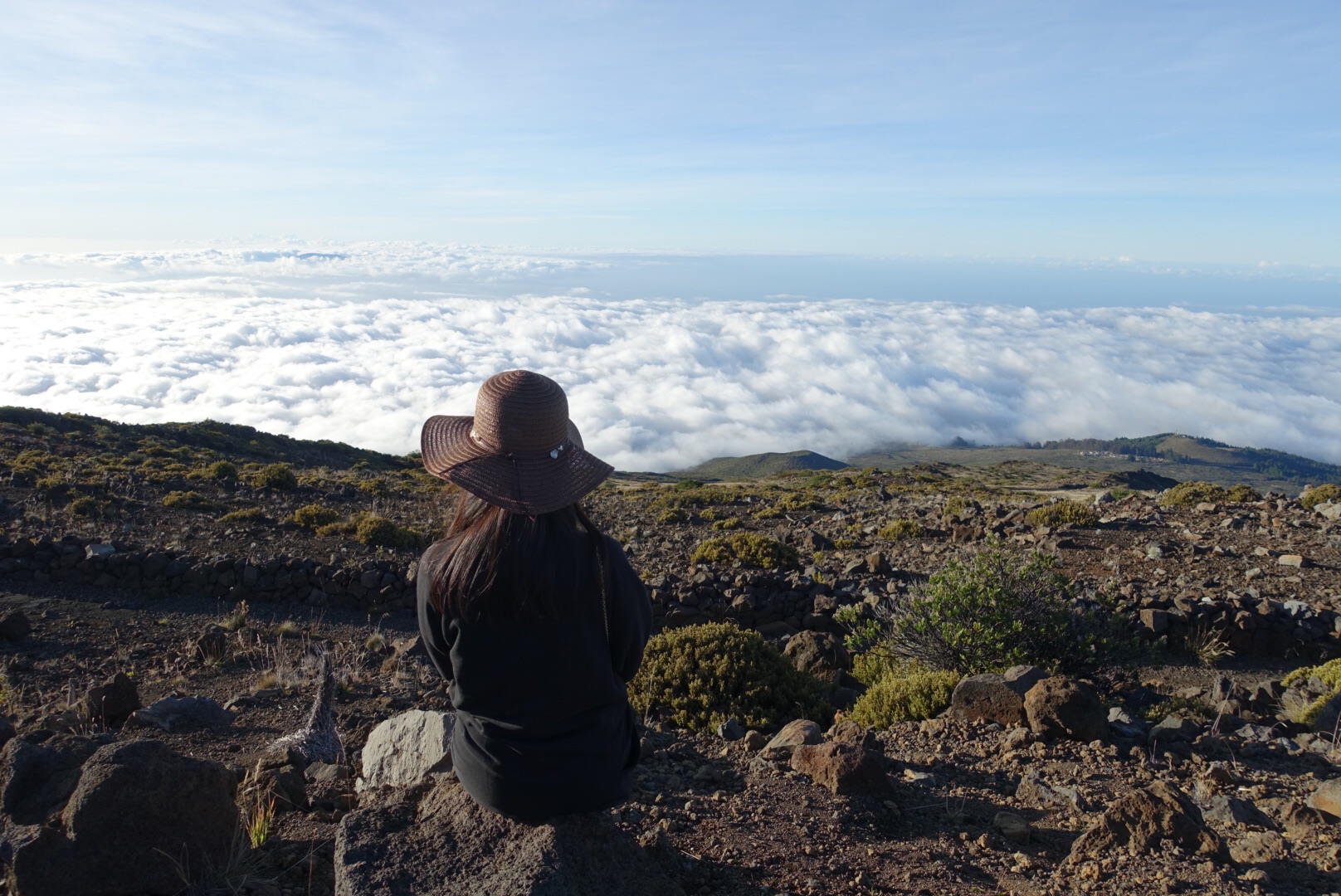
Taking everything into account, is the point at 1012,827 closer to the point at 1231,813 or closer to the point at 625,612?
the point at 1231,813

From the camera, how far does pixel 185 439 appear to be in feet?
85.7

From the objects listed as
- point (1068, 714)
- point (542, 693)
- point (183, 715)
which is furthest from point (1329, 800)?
point (183, 715)

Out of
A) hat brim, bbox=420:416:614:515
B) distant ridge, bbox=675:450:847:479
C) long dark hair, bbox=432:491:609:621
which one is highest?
hat brim, bbox=420:416:614:515

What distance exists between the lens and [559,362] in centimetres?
17075

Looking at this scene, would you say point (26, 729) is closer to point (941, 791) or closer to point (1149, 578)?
point (941, 791)

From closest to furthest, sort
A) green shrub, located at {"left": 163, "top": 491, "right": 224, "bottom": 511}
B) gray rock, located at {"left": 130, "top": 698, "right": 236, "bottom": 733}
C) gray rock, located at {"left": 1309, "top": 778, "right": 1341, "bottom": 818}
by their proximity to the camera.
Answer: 1. gray rock, located at {"left": 1309, "top": 778, "right": 1341, "bottom": 818}
2. gray rock, located at {"left": 130, "top": 698, "right": 236, "bottom": 733}
3. green shrub, located at {"left": 163, "top": 491, "right": 224, "bottom": 511}

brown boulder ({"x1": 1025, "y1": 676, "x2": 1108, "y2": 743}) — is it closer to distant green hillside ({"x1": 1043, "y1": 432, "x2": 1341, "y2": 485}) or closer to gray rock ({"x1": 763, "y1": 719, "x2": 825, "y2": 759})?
gray rock ({"x1": 763, "y1": 719, "x2": 825, "y2": 759})

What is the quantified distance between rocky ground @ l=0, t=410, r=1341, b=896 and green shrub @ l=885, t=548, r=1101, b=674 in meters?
0.50

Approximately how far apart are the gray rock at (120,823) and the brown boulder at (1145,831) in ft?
10.5

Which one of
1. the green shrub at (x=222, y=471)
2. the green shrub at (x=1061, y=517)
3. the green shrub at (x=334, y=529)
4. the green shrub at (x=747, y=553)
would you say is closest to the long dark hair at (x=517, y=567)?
the green shrub at (x=747, y=553)

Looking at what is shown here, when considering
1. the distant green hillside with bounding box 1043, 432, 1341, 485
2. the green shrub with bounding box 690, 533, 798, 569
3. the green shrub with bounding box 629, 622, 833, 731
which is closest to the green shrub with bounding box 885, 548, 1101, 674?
the green shrub with bounding box 629, 622, 833, 731

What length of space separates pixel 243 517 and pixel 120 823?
10333mm

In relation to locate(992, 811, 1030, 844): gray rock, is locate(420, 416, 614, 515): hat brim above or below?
above

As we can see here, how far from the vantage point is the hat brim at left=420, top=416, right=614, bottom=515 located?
7.07ft
